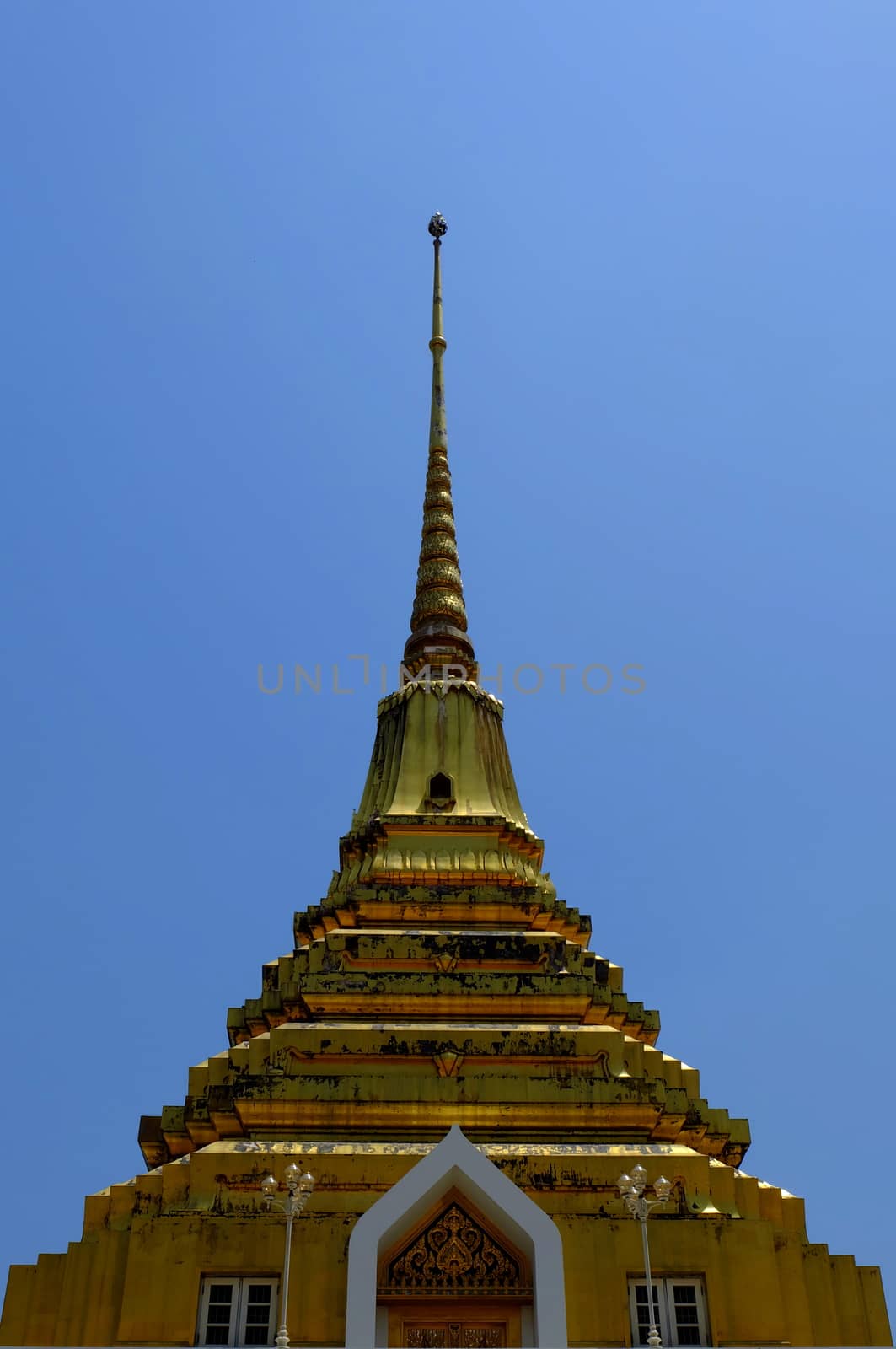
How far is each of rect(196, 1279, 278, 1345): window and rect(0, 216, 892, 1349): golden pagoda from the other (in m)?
0.03

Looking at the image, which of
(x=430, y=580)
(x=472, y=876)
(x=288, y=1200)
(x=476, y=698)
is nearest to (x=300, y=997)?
(x=472, y=876)

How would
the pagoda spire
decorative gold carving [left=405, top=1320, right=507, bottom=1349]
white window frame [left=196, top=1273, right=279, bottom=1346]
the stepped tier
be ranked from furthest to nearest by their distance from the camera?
the pagoda spire < the stepped tier < white window frame [left=196, top=1273, right=279, bottom=1346] < decorative gold carving [left=405, top=1320, right=507, bottom=1349]

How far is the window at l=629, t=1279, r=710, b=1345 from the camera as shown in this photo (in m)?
16.2

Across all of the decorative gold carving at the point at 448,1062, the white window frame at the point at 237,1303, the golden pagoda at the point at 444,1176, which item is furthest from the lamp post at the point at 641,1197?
the decorative gold carving at the point at 448,1062

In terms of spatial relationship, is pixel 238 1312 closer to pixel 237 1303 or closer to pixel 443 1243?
pixel 237 1303

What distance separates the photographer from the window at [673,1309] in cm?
1625

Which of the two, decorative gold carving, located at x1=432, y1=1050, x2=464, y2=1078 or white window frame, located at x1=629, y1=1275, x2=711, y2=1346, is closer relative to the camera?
white window frame, located at x1=629, y1=1275, x2=711, y2=1346

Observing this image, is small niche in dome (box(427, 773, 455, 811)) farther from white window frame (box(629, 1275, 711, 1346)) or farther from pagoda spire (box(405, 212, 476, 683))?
white window frame (box(629, 1275, 711, 1346))

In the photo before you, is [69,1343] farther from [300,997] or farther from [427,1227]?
[300,997]

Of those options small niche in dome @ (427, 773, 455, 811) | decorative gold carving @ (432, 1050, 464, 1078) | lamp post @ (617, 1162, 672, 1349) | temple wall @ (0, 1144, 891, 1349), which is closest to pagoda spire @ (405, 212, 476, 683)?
small niche in dome @ (427, 773, 455, 811)

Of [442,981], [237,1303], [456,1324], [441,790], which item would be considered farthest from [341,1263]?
[441,790]

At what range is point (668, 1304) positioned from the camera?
54.0ft

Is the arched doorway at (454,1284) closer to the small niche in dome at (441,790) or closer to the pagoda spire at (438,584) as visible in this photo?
the small niche in dome at (441,790)

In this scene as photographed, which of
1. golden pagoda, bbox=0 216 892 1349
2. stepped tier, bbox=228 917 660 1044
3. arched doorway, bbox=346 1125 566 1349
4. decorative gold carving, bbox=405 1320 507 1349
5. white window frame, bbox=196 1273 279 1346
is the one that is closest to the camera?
arched doorway, bbox=346 1125 566 1349
